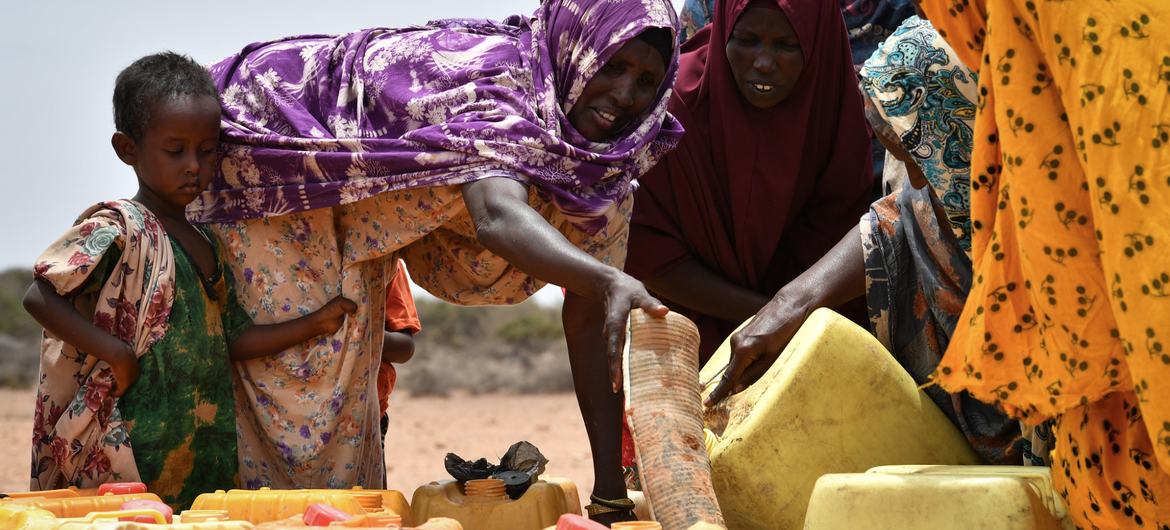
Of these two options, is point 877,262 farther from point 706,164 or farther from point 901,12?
point 901,12

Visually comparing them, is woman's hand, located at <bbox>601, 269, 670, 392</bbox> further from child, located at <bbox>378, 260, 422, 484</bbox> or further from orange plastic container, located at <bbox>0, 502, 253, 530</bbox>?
child, located at <bbox>378, 260, 422, 484</bbox>

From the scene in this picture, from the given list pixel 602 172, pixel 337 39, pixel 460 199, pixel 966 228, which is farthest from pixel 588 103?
pixel 966 228

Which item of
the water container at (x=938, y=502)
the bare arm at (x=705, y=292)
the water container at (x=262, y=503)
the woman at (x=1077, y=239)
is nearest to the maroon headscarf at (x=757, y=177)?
the bare arm at (x=705, y=292)

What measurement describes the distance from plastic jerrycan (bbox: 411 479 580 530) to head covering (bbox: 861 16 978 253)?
1462 millimetres

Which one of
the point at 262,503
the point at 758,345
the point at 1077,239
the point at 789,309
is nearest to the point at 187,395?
the point at 262,503

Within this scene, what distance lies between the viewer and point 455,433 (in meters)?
18.0

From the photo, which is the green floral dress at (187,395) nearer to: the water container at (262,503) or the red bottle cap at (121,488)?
the red bottle cap at (121,488)

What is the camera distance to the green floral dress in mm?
4188

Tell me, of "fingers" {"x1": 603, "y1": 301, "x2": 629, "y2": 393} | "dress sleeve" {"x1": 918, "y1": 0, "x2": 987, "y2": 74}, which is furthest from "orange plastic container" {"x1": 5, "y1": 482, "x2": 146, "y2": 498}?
"dress sleeve" {"x1": 918, "y1": 0, "x2": 987, "y2": 74}

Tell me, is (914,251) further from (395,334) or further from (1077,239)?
(395,334)

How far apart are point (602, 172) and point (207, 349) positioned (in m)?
1.40

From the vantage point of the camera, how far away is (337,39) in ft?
15.1

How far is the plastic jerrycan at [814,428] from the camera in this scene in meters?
3.89

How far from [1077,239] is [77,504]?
263 centimetres
